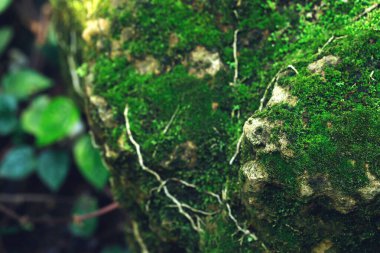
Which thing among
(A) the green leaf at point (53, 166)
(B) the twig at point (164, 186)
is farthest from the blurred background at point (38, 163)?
(B) the twig at point (164, 186)

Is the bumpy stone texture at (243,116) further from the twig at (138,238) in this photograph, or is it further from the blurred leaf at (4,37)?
the blurred leaf at (4,37)

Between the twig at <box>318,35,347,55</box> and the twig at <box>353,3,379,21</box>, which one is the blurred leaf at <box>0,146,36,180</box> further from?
the twig at <box>353,3,379,21</box>

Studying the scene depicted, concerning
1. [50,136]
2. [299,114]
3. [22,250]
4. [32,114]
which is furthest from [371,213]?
[22,250]

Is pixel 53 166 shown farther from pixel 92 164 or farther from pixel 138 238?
pixel 138 238

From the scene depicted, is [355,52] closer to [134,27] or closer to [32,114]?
[134,27]

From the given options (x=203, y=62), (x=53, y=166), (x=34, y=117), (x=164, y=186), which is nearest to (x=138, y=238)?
(x=164, y=186)
